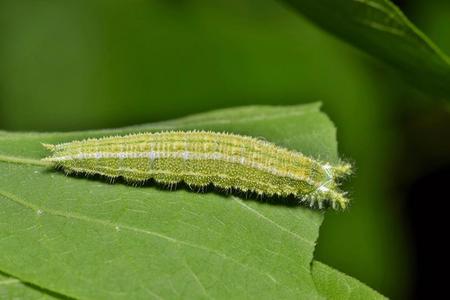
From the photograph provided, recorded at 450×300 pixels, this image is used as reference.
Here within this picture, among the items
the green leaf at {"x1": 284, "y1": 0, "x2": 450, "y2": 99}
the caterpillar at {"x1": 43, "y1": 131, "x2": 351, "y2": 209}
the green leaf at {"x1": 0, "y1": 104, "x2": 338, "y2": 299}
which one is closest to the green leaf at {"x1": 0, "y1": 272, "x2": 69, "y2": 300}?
the green leaf at {"x1": 0, "y1": 104, "x2": 338, "y2": 299}

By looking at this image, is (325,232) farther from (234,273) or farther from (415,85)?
(234,273)

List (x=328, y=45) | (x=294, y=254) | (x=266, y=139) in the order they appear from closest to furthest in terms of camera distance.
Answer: (x=294, y=254) < (x=266, y=139) < (x=328, y=45)

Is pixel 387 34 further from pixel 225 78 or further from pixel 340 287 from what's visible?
pixel 225 78

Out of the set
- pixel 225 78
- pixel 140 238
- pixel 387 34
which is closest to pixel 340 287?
pixel 140 238

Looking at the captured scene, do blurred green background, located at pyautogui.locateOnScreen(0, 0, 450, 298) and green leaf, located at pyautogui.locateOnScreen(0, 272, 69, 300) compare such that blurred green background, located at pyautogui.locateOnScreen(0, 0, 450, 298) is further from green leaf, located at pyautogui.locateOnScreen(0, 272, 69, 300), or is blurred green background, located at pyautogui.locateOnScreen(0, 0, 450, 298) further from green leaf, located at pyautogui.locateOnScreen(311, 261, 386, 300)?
green leaf, located at pyautogui.locateOnScreen(0, 272, 69, 300)

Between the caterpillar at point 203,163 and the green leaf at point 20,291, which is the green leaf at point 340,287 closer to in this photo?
the caterpillar at point 203,163

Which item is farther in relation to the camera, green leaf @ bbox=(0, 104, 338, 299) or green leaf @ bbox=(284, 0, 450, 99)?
green leaf @ bbox=(284, 0, 450, 99)

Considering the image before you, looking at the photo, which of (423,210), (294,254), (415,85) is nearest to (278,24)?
(423,210)
